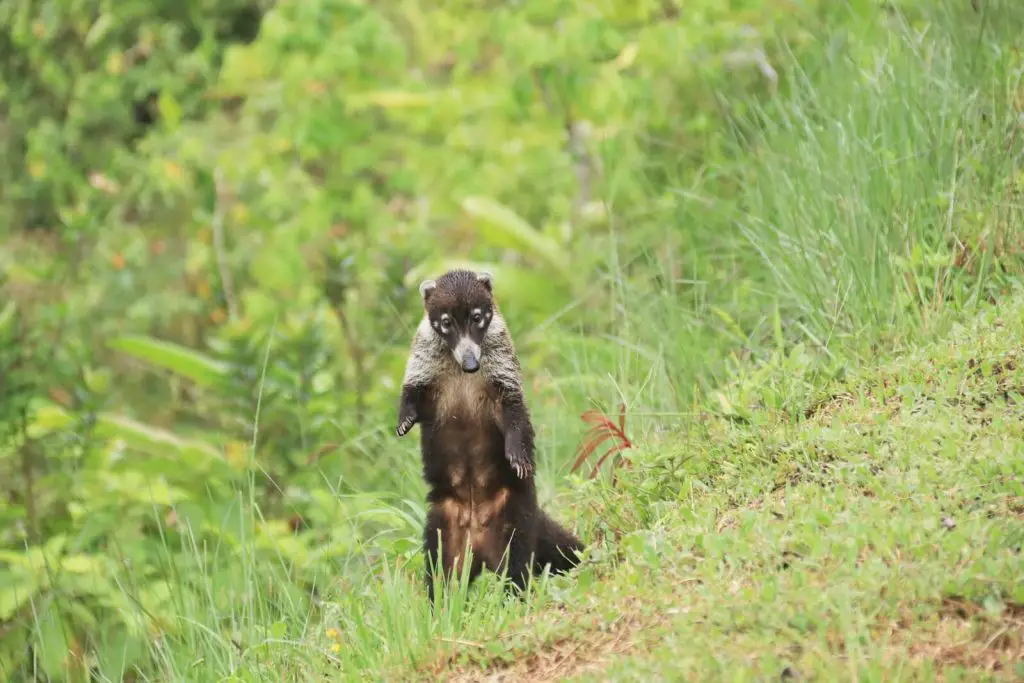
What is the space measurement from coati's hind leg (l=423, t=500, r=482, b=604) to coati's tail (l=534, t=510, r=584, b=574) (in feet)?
0.69

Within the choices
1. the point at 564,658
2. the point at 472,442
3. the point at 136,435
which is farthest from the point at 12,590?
the point at 564,658

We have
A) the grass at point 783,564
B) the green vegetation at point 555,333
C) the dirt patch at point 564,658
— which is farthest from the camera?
the green vegetation at point 555,333

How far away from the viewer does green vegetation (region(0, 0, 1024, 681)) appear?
370 cm

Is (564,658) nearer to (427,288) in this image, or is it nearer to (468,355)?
(468,355)

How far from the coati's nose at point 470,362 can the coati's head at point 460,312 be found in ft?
0.13

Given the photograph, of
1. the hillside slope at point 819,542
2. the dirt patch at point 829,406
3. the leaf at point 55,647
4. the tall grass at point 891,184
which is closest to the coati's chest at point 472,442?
the hillside slope at point 819,542

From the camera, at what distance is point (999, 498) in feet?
12.1

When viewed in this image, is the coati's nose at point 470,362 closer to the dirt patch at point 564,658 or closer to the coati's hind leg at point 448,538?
the coati's hind leg at point 448,538

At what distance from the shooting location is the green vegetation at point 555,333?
3.70 m

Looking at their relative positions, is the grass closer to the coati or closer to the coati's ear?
the coati

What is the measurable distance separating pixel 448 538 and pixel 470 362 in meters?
0.64

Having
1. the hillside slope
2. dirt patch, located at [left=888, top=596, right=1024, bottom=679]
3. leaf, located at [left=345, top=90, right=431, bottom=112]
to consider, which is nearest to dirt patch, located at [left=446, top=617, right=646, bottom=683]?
the hillside slope

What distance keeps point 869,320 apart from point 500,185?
14.3ft

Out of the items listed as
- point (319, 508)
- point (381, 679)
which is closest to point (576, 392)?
point (319, 508)
